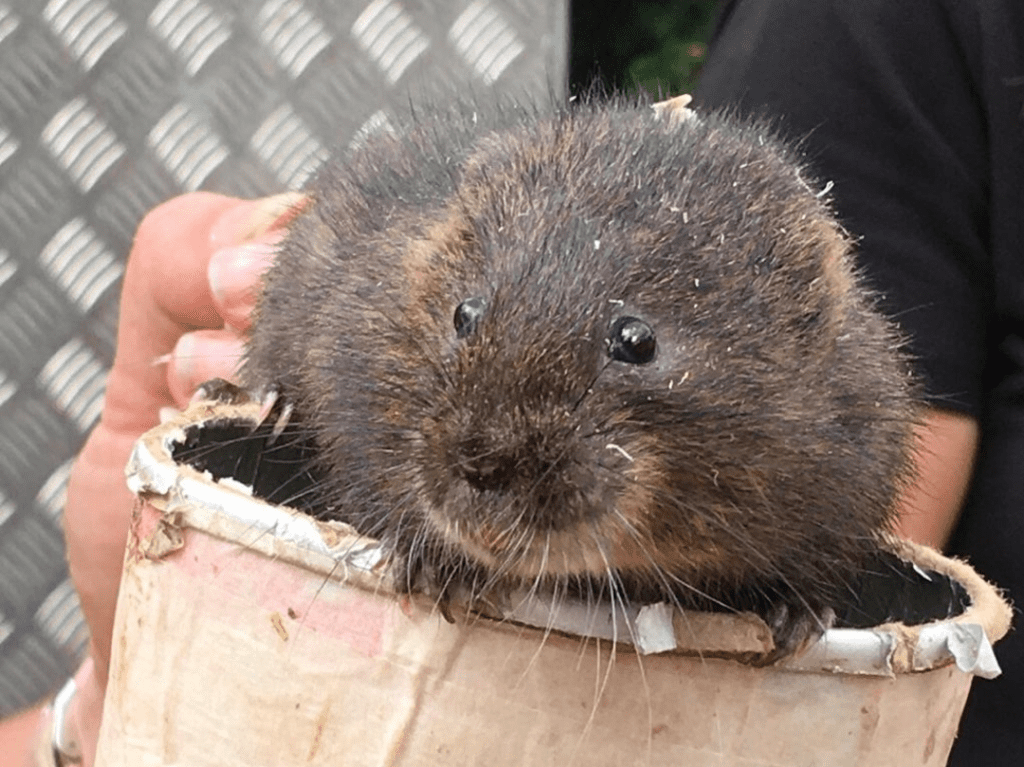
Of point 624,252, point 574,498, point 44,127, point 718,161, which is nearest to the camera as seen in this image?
point 574,498

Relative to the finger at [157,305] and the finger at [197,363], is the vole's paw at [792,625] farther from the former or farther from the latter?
the finger at [157,305]

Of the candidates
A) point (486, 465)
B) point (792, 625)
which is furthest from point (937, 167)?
point (486, 465)

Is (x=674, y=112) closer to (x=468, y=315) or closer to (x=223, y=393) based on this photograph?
(x=468, y=315)

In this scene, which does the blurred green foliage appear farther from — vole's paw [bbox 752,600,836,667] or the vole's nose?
the vole's nose

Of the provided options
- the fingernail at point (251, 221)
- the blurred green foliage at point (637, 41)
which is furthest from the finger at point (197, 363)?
the blurred green foliage at point (637, 41)

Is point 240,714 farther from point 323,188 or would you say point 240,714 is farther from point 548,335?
point 323,188

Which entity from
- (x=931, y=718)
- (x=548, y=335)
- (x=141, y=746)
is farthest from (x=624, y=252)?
(x=141, y=746)
